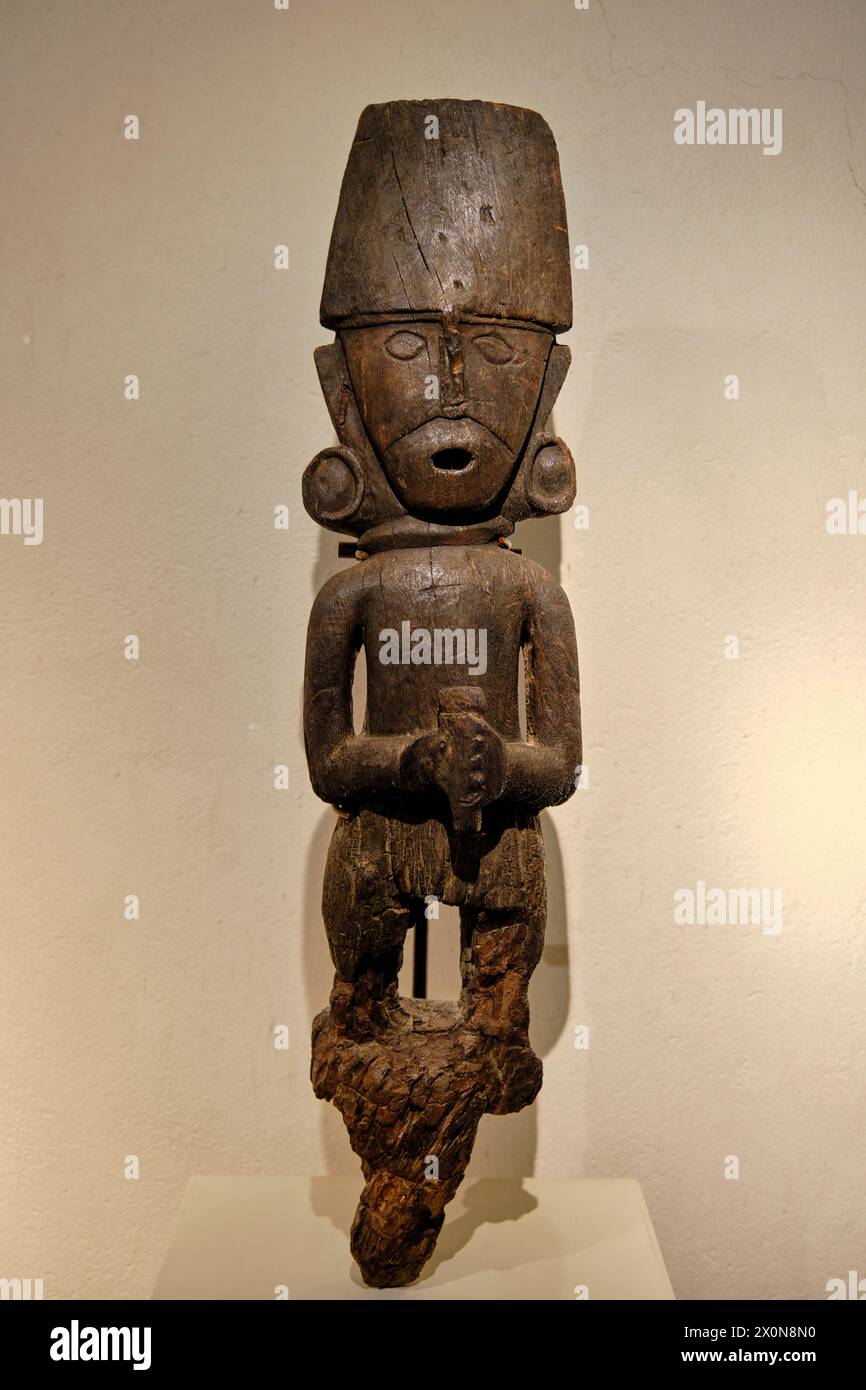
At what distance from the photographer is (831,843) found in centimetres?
278

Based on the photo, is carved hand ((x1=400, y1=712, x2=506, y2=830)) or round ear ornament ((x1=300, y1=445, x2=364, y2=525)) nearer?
carved hand ((x1=400, y1=712, x2=506, y2=830))

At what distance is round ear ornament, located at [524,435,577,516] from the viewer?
87.6 inches

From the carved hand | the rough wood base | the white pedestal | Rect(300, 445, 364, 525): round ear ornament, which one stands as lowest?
the white pedestal

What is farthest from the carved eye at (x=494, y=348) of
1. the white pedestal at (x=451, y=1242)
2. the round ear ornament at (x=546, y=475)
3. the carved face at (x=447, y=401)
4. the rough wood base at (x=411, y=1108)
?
the white pedestal at (x=451, y=1242)

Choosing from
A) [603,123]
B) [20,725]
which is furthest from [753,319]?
[20,725]

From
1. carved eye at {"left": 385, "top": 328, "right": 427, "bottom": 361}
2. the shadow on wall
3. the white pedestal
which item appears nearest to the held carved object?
carved eye at {"left": 385, "top": 328, "right": 427, "bottom": 361}

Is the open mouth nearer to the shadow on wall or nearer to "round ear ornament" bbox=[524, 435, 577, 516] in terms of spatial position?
"round ear ornament" bbox=[524, 435, 577, 516]

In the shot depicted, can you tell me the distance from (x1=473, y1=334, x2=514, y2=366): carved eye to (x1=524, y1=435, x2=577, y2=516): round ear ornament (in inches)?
6.2

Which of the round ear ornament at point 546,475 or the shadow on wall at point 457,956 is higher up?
the round ear ornament at point 546,475

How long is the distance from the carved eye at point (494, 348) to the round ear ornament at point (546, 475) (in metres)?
0.16

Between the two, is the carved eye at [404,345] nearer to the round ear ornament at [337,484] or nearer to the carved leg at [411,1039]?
the round ear ornament at [337,484]

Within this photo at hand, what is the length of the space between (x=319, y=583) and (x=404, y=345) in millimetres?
741

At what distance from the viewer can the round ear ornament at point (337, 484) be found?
7.25 feet

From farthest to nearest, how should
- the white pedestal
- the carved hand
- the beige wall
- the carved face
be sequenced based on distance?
the beige wall < the white pedestal < the carved face < the carved hand
